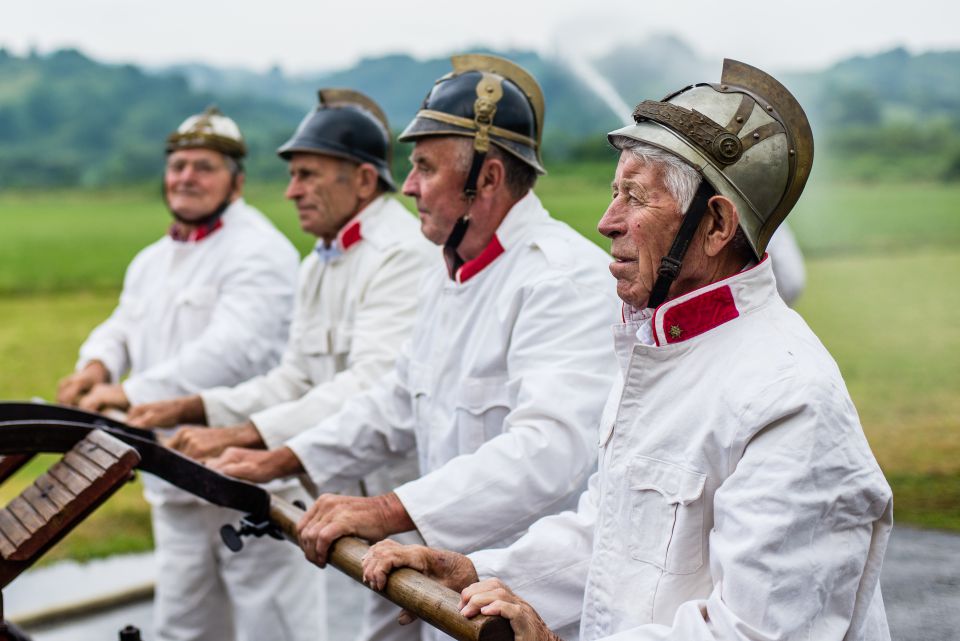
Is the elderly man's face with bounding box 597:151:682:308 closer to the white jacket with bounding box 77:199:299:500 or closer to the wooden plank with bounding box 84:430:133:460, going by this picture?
the wooden plank with bounding box 84:430:133:460

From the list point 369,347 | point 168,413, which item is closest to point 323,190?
point 369,347

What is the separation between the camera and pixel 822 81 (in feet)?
51.7

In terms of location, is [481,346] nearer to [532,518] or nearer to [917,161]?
[532,518]

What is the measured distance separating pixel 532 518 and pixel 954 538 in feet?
16.5

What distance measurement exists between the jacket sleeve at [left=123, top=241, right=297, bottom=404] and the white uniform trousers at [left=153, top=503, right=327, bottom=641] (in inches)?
22.5

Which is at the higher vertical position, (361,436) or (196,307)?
(196,307)

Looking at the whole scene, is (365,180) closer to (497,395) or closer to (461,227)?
(461,227)

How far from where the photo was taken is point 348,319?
4328 mm

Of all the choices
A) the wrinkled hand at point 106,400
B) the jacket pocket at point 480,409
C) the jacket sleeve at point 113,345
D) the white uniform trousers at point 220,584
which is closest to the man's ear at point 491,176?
the jacket pocket at point 480,409

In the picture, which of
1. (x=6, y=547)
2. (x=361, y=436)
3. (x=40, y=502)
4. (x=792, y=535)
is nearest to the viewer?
(x=792, y=535)

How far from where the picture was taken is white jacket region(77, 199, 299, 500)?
4.74 m

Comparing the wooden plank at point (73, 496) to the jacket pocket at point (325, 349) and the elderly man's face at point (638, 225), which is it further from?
the jacket pocket at point (325, 349)

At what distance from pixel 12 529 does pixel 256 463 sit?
2.77ft

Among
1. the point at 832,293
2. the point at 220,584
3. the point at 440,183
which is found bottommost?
the point at 832,293
